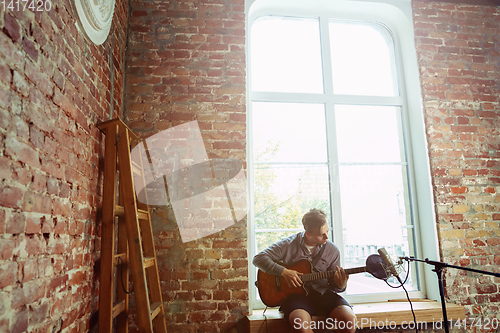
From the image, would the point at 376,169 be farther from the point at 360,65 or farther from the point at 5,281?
the point at 5,281

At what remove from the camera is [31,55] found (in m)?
1.22

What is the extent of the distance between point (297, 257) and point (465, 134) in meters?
1.94

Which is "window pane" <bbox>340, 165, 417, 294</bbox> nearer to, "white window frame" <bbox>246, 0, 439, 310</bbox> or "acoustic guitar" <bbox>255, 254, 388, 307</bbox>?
"white window frame" <bbox>246, 0, 439, 310</bbox>

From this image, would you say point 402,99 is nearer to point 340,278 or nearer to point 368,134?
point 368,134

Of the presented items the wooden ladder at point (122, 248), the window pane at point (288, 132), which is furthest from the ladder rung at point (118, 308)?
the window pane at point (288, 132)

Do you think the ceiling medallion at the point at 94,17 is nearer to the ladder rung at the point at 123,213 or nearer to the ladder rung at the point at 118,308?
the ladder rung at the point at 123,213

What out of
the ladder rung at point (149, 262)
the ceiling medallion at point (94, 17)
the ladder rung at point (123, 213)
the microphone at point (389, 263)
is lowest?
the microphone at point (389, 263)

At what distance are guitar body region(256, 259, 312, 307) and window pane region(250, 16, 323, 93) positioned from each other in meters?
1.59

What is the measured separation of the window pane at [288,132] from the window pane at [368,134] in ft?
0.63

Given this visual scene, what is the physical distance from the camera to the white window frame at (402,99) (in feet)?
8.91

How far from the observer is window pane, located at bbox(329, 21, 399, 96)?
312 centimetres

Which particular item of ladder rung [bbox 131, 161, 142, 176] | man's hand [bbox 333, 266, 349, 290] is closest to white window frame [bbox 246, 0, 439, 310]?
man's hand [bbox 333, 266, 349, 290]

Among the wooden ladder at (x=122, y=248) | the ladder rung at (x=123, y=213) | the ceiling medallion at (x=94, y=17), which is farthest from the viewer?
the ladder rung at (x=123, y=213)

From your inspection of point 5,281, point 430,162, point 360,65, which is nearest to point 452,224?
point 430,162
